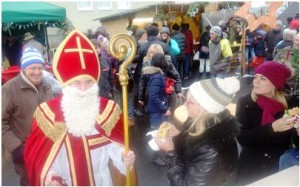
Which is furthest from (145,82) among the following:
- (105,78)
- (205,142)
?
(205,142)

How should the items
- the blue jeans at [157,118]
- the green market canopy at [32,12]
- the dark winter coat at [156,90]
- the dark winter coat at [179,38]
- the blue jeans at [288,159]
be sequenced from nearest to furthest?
the blue jeans at [288,159] → the dark winter coat at [156,90] → the blue jeans at [157,118] → the green market canopy at [32,12] → the dark winter coat at [179,38]

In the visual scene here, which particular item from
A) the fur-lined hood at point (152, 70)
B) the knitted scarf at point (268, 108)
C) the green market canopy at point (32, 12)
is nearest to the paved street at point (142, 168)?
the fur-lined hood at point (152, 70)

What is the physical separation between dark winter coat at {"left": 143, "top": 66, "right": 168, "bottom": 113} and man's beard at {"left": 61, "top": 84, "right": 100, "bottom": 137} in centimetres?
205

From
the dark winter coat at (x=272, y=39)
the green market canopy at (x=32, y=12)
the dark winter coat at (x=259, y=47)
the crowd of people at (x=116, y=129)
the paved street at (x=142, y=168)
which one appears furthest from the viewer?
the dark winter coat at (x=259, y=47)

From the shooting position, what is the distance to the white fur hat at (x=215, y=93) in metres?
1.82

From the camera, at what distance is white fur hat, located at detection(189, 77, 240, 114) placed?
1.82m

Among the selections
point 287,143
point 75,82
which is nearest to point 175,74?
point 287,143

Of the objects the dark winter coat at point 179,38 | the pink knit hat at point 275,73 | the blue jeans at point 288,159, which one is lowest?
the blue jeans at point 288,159

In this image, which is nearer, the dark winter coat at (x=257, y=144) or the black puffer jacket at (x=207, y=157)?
the black puffer jacket at (x=207, y=157)

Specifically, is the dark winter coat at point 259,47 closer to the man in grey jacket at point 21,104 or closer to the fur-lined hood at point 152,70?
the fur-lined hood at point 152,70

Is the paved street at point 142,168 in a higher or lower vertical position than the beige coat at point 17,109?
lower

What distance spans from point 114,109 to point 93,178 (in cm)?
45

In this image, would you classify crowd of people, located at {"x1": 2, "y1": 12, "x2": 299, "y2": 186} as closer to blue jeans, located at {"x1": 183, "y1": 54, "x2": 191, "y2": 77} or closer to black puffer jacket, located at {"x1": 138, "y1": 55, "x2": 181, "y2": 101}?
black puffer jacket, located at {"x1": 138, "y1": 55, "x2": 181, "y2": 101}

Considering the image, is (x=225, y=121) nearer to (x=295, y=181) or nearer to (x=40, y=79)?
(x=295, y=181)
